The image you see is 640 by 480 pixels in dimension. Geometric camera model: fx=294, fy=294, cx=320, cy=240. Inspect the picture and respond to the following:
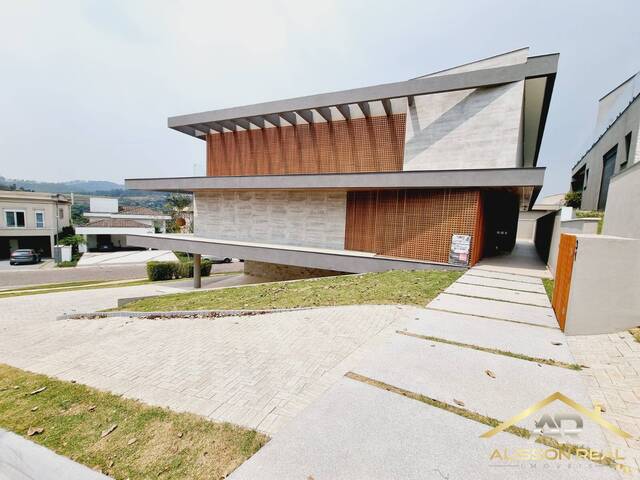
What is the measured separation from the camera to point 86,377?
4.42 metres

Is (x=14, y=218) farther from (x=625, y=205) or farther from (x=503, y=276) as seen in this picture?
(x=625, y=205)

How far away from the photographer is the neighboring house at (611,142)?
709 inches

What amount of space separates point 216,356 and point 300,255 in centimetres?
893

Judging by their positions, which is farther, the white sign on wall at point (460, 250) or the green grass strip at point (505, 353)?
the white sign on wall at point (460, 250)

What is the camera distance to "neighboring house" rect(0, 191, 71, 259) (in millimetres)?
31609

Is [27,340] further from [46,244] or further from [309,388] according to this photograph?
[46,244]

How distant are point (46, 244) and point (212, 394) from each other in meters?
44.1

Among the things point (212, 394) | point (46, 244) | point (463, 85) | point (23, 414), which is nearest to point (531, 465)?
point (212, 394)

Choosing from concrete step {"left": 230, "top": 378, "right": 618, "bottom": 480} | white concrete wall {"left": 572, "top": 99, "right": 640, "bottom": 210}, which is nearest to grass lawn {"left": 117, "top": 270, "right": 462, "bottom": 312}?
concrete step {"left": 230, "top": 378, "right": 618, "bottom": 480}

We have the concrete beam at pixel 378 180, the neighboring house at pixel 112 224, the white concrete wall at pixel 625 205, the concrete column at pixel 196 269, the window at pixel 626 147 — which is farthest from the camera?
the neighboring house at pixel 112 224

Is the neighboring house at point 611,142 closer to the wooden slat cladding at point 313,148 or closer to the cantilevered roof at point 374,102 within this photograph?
the cantilevered roof at point 374,102

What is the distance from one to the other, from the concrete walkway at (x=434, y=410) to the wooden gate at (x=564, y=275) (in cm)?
48

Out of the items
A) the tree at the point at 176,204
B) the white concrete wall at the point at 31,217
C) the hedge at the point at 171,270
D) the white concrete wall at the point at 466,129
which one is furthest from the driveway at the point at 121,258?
the white concrete wall at the point at 466,129

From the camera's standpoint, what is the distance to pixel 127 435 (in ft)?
9.93
